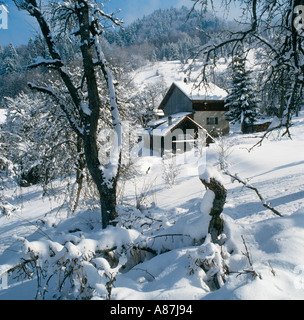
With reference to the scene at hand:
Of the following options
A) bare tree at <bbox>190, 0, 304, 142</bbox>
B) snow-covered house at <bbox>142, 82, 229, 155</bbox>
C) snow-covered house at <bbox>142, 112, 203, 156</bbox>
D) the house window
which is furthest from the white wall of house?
bare tree at <bbox>190, 0, 304, 142</bbox>

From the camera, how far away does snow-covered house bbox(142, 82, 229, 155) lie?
971 inches

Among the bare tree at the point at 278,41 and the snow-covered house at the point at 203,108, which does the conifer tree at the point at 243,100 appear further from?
the bare tree at the point at 278,41

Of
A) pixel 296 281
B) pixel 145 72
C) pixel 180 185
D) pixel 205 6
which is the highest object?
pixel 145 72

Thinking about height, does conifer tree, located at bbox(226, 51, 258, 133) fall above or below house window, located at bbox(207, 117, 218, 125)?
above

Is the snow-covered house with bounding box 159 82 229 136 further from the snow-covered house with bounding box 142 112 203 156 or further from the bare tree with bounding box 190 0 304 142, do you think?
the bare tree with bounding box 190 0 304 142

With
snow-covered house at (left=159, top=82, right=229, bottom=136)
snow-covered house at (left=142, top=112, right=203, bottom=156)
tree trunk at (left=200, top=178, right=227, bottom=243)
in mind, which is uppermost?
snow-covered house at (left=159, top=82, right=229, bottom=136)

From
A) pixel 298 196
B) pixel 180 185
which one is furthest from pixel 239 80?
pixel 298 196

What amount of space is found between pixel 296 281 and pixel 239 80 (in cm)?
2813

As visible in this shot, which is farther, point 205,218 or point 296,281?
point 205,218

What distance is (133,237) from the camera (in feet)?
9.91

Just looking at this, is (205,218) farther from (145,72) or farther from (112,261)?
(145,72)

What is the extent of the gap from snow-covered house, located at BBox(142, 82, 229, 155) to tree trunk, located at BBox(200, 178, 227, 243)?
20.4m

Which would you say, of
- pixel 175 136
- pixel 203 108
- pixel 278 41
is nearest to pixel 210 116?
pixel 203 108

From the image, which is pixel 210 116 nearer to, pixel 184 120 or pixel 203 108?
pixel 203 108
